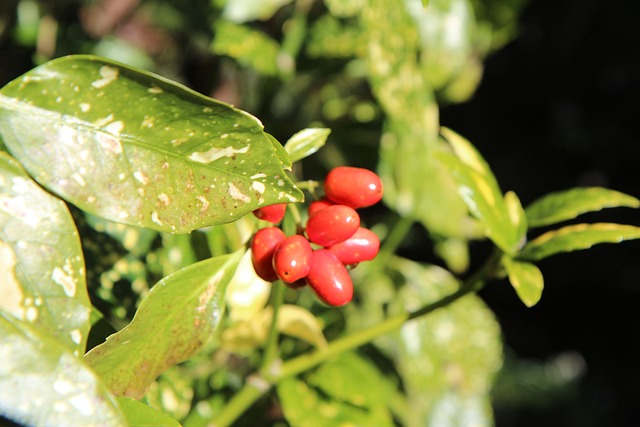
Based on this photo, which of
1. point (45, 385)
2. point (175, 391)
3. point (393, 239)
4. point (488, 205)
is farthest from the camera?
point (393, 239)

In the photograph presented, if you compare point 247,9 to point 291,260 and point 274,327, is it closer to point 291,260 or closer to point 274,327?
point 274,327

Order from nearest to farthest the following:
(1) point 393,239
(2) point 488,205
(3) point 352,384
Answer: (2) point 488,205
(3) point 352,384
(1) point 393,239

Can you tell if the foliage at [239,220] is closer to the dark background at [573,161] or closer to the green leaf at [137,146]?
the green leaf at [137,146]

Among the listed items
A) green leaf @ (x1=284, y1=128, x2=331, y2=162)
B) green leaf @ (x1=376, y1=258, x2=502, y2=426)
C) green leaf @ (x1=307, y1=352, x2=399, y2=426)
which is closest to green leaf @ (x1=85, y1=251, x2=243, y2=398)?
green leaf @ (x1=284, y1=128, x2=331, y2=162)

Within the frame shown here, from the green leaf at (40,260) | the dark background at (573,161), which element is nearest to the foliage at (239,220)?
the green leaf at (40,260)

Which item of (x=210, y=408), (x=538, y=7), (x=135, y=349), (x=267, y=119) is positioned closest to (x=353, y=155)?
(x=267, y=119)

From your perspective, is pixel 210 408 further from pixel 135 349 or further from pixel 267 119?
pixel 267 119

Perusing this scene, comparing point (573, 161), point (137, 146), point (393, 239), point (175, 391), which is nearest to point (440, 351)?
point (393, 239)
